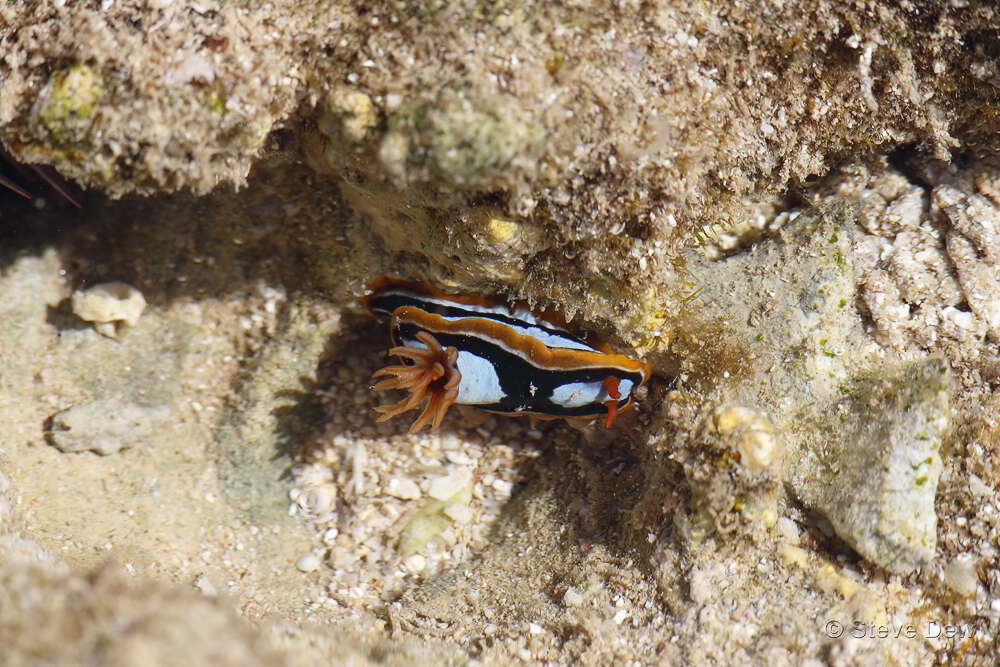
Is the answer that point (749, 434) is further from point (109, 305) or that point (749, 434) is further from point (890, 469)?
point (109, 305)

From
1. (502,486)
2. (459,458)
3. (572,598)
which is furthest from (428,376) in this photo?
(572,598)

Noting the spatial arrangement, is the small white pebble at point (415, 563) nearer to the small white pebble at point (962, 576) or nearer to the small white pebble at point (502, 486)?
the small white pebble at point (502, 486)

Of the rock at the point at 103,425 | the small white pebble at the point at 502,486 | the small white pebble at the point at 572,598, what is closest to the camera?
the small white pebble at the point at 572,598

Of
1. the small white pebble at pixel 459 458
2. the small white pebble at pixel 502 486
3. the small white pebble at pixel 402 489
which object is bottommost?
the small white pebble at pixel 402 489

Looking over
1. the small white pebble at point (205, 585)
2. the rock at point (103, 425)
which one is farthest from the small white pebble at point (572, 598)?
the rock at point (103, 425)

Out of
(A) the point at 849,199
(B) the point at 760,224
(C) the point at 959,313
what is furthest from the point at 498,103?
(C) the point at 959,313

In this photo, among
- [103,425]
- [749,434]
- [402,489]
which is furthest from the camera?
[402,489]
